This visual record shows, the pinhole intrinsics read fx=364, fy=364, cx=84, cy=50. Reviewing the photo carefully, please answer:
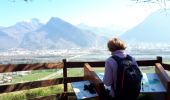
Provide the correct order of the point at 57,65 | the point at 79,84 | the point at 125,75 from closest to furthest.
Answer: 1. the point at 125,75
2. the point at 79,84
3. the point at 57,65

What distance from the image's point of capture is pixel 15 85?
8.70 m

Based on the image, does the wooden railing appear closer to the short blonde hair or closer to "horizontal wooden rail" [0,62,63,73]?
"horizontal wooden rail" [0,62,63,73]

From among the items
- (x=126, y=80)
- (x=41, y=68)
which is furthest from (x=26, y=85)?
(x=126, y=80)

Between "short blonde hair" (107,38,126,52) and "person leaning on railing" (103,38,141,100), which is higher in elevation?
"short blonde hair" (107,38,126,52)

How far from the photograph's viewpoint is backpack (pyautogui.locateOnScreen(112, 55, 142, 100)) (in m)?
5.50

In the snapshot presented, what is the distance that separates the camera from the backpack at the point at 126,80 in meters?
5.50

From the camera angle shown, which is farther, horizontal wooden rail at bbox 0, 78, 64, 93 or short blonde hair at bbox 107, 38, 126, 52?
horizontal wooden rail at bbox 0, 78, 64, 93

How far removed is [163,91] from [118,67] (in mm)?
1762

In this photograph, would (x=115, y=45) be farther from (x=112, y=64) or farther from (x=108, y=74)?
(x=108, y=74)

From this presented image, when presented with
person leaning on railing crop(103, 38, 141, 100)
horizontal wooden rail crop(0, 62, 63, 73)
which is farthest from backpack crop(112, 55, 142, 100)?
horizontal wooden rail crop(0, 62, 63, 73)

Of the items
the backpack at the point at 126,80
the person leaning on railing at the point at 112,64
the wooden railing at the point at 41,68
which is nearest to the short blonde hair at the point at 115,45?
the person leaning on railing at the point at 112,64

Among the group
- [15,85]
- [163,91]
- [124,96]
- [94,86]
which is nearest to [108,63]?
[124,96]

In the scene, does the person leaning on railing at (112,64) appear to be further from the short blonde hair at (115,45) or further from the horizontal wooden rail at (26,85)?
the horizontal wooden rail at (26,85)

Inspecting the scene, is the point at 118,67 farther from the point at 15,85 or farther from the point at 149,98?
the point at 15,85
